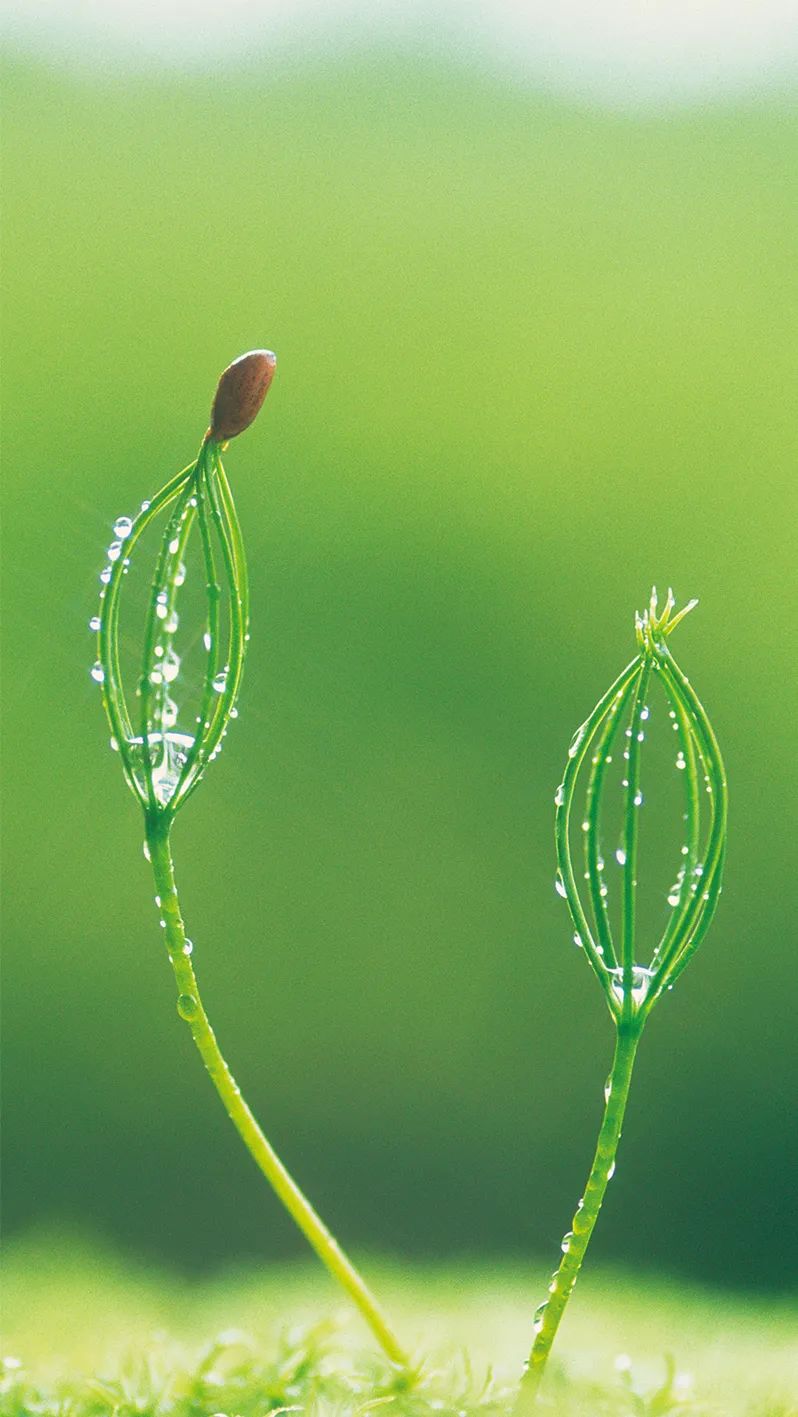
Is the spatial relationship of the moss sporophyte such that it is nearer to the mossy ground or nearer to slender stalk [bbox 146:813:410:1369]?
slender stalk [bbox 146:813:410:1369]

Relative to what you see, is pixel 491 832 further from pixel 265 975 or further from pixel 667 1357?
pixel 667 1357

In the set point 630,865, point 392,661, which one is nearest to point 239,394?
point 630,865

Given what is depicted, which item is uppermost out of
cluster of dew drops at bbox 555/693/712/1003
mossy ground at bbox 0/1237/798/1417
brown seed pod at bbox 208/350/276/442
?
brown seed pod at bbox 208/350/276/442

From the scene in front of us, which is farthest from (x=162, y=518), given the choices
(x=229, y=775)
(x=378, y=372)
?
(x=378, y=372)

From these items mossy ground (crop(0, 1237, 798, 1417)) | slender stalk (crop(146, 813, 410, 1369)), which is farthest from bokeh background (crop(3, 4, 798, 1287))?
slender stalk (crop(146, 813, 410, 1369))

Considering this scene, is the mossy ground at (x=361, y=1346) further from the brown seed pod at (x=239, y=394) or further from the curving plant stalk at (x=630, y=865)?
the brown seed pod at (x=239, y=394)

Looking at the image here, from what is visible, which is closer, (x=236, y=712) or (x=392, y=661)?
(x=236, y=712)

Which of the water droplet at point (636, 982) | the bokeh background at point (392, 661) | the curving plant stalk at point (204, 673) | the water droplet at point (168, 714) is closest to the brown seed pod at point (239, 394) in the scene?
the curving plant stalk at point (204, 673)

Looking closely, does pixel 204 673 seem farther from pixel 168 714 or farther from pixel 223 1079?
pixel 223 1079
